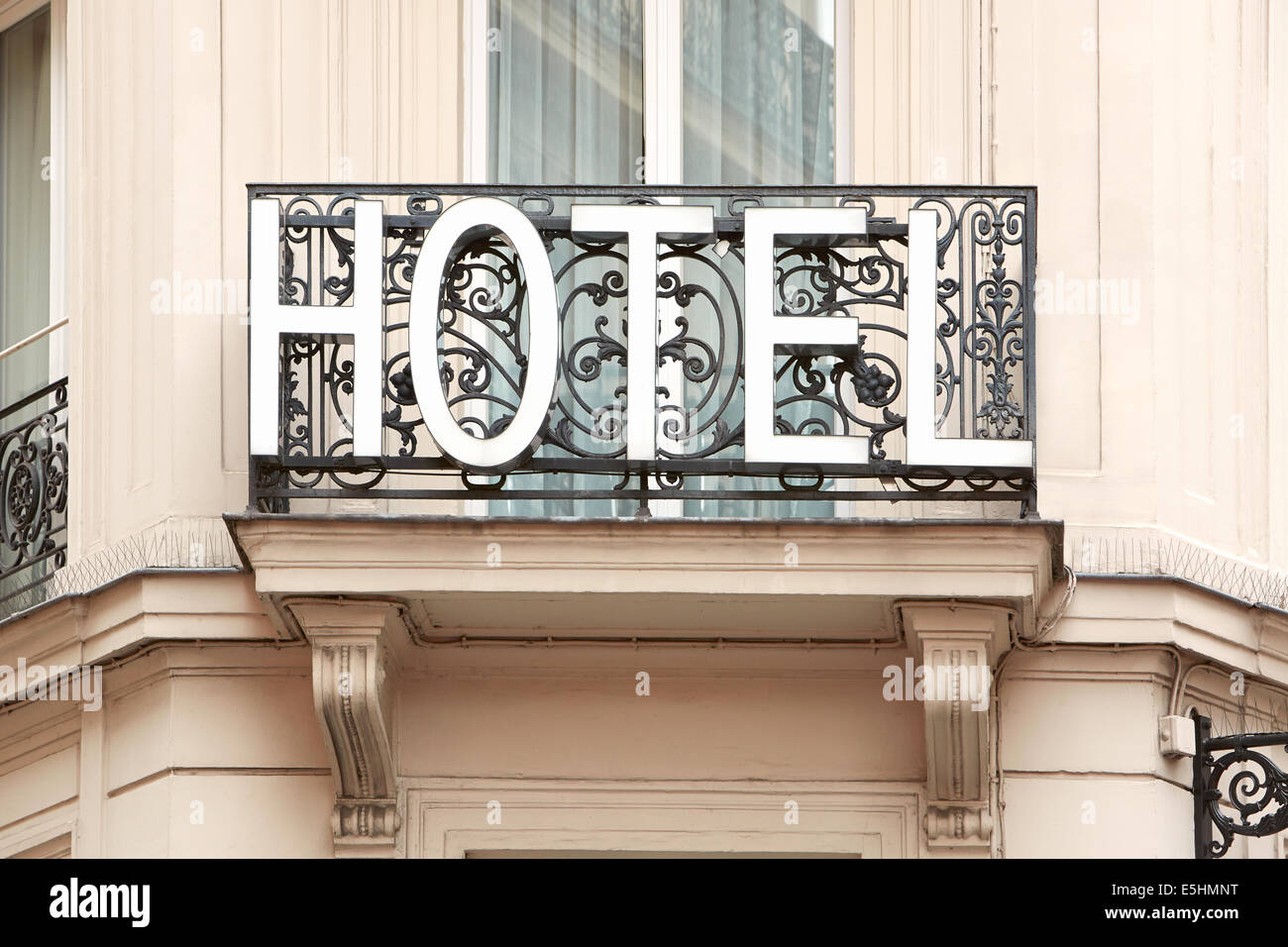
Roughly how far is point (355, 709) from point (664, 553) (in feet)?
4.25

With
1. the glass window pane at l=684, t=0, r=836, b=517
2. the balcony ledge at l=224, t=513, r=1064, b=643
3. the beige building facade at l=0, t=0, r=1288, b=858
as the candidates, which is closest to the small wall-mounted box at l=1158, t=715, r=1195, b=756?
the beige building facade at l=0, t=0, r=1288, b=858

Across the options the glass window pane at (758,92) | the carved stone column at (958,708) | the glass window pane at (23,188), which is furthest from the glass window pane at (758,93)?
the glass window pane at (23,188)

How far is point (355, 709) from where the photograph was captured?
977cm

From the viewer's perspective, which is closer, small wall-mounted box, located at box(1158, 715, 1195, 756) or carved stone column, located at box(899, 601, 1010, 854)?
carved stone column, located at box(899, 601, 1010, 854)

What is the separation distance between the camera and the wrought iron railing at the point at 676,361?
9734mm

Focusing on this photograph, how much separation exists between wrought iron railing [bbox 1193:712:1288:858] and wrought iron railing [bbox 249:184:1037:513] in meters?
1.16

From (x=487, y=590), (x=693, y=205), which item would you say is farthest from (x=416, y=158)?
(x=487, y=590)

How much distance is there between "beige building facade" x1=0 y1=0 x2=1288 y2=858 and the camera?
977cm

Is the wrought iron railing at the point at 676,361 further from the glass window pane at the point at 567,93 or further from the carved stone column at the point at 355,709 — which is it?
the glass window pane at the point at 567,93

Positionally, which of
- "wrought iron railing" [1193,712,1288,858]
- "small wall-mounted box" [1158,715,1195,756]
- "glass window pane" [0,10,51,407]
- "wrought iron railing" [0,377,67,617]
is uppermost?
"glass window pane" [0,10,51,407]

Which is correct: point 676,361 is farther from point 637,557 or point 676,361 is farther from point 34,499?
point 34,499

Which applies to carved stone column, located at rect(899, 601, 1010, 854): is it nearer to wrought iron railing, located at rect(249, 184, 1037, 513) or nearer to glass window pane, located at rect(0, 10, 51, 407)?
wrought iron railing, located at rect(249, 184, 1037, 513)

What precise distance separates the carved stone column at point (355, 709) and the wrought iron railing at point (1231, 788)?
3.05m
